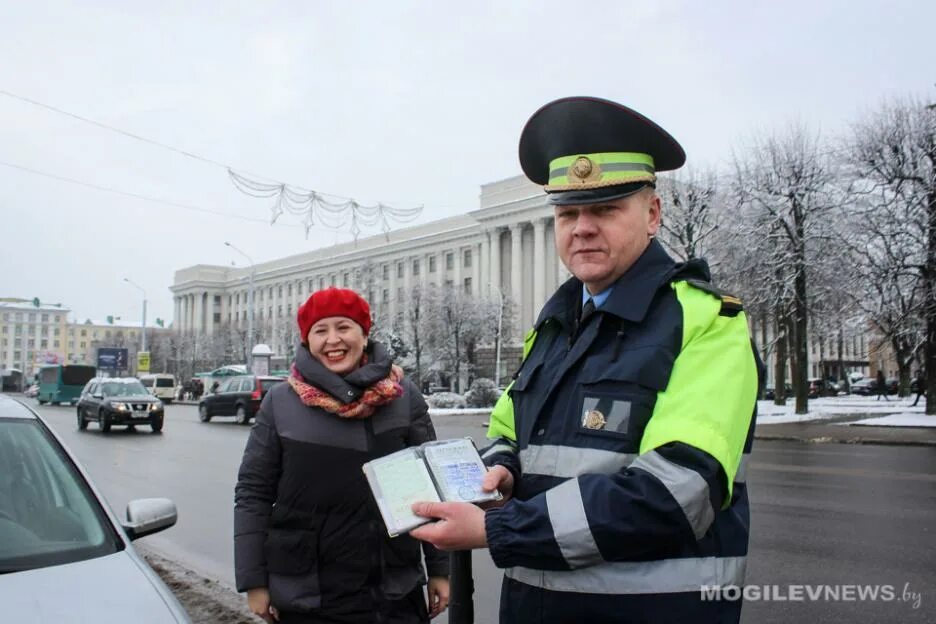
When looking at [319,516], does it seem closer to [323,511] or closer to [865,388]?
[323,511]

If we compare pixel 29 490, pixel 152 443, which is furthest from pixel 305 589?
pixel 152 443

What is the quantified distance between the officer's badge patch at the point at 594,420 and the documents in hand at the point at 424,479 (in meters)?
0.28

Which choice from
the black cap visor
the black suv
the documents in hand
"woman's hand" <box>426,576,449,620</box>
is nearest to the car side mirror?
"woman's hand" <box>426,576,449,620</box>

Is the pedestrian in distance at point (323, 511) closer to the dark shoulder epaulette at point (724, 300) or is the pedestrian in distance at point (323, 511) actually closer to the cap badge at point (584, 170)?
the cap badge at point (584, 170)

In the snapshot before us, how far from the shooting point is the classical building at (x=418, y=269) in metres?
76.7

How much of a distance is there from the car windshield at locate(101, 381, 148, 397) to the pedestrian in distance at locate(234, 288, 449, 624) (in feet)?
76.8

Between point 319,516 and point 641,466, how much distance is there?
176 cm

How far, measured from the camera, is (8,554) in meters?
2.85

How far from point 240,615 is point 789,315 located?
95.2 feet

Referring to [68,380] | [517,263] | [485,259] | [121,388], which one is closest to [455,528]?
[121,388]

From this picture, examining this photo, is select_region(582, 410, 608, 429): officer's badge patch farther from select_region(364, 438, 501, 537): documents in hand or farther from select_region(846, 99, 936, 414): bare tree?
select_region(846, 99, 936, 414): bare tree

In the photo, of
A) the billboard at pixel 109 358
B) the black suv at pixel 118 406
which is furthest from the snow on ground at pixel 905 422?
the billboard at pixel 109 358

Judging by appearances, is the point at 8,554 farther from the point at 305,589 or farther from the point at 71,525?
the point at 305,589

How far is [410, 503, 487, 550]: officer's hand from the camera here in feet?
5.60
